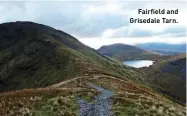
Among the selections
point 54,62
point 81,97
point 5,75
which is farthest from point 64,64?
point 81,97

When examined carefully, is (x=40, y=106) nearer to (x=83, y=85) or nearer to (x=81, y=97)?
(x=81, y=97)

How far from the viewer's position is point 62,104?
41031mm

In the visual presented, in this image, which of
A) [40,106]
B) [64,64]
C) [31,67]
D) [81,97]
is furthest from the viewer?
[31,67]

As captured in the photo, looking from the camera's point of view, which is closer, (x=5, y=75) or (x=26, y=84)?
(x=26, y=84)

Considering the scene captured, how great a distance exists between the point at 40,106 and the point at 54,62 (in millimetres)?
123581

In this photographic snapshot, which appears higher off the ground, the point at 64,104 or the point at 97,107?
the point at 64,104

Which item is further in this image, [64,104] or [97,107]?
[64,104]

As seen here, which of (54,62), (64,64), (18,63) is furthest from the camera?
(18,63)

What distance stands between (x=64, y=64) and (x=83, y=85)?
8347 cm

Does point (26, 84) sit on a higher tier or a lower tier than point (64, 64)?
lower

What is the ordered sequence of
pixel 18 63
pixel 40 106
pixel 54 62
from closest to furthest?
pixel 40 106, pixel 54 62, pixel 18 63

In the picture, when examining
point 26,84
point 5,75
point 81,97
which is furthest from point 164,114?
point 5,75

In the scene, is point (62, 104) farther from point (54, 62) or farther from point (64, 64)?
point (54, 62)

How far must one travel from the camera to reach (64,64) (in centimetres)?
15000
